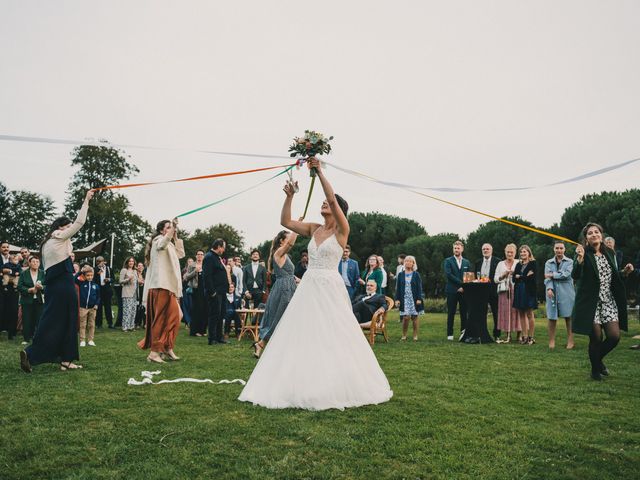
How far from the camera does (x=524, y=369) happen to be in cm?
830

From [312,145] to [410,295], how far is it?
819cm

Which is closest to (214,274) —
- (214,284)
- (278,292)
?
(214,284)

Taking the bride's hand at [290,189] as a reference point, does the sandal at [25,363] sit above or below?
below

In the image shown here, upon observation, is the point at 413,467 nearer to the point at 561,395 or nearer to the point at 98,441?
the point at 98,441

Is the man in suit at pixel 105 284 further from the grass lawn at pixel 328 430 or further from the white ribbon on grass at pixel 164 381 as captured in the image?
the white ribbon on grass at pixel 164 381

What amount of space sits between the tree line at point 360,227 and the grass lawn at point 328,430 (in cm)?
2904

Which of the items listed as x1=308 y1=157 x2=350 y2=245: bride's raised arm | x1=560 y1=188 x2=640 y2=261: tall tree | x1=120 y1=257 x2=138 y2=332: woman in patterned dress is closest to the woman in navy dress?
x1=308 y1=157 x2=350 y2=245: bride's raised arm

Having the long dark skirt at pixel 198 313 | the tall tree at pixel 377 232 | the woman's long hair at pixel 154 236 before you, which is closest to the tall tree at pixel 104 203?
the tall tree at pixel 377 232

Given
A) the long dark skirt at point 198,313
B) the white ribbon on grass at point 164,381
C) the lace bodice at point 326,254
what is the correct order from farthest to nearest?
the long dark skirt at point 198,313
the white ribbon on grass at point 164,381
the lace bodice at point 326,254

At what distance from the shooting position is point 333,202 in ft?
19.0

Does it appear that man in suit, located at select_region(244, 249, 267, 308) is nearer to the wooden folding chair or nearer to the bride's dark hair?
the wooden folding chair

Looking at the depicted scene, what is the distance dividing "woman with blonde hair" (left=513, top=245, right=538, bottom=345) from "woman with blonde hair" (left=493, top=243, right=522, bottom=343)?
21 cm

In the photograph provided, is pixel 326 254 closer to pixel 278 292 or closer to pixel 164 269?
pixel 278 292

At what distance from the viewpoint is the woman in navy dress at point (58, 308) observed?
7.84m
